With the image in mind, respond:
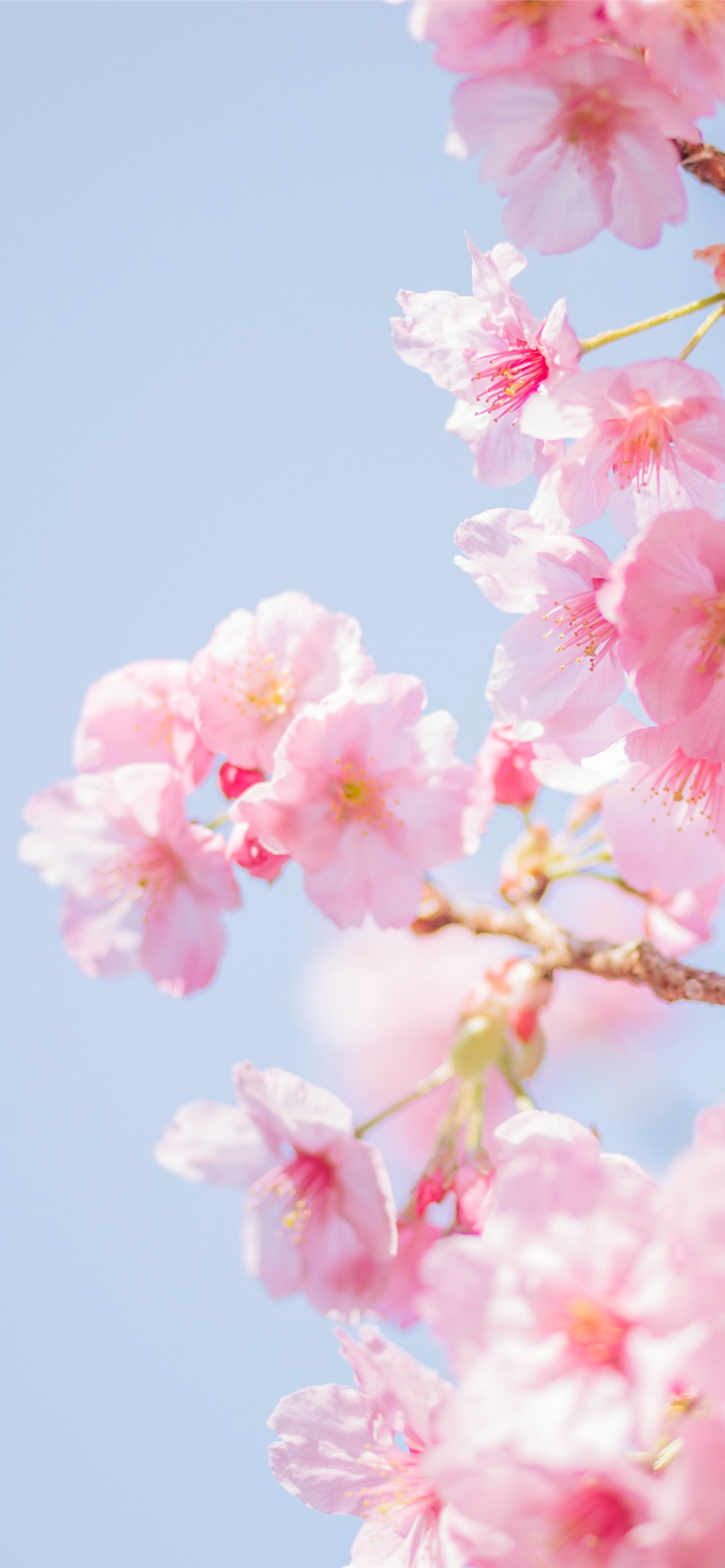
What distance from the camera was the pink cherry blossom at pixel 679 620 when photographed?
0.97 meters

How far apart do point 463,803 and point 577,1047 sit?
6.94 feet

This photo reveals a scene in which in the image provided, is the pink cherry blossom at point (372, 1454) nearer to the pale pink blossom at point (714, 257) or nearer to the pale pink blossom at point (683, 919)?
the pale pink blossom at point (683, 919)

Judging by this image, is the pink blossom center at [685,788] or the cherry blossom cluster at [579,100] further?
the pink blossom center at [685,788]

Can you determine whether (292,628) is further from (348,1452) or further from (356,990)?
(356,990)

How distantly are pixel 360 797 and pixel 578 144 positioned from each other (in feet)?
2.29

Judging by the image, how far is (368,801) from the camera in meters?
1.41

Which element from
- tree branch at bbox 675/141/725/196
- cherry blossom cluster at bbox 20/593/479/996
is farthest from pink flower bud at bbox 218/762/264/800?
tree branch at bbox 675/141/725/196

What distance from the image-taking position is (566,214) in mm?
1041

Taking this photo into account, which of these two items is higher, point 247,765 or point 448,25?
point 448,25

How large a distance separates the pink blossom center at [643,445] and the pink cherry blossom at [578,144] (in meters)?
0.14

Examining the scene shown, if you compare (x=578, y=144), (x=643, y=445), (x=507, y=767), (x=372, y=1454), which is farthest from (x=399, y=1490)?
(x=578, y=144)

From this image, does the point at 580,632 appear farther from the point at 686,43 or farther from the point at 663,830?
the point at 686,43

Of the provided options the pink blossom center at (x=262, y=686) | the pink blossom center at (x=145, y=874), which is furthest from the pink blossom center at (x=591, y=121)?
the pink blossom center at (x=145, y=874)

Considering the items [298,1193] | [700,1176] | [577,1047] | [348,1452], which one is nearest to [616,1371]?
[700,1176]
